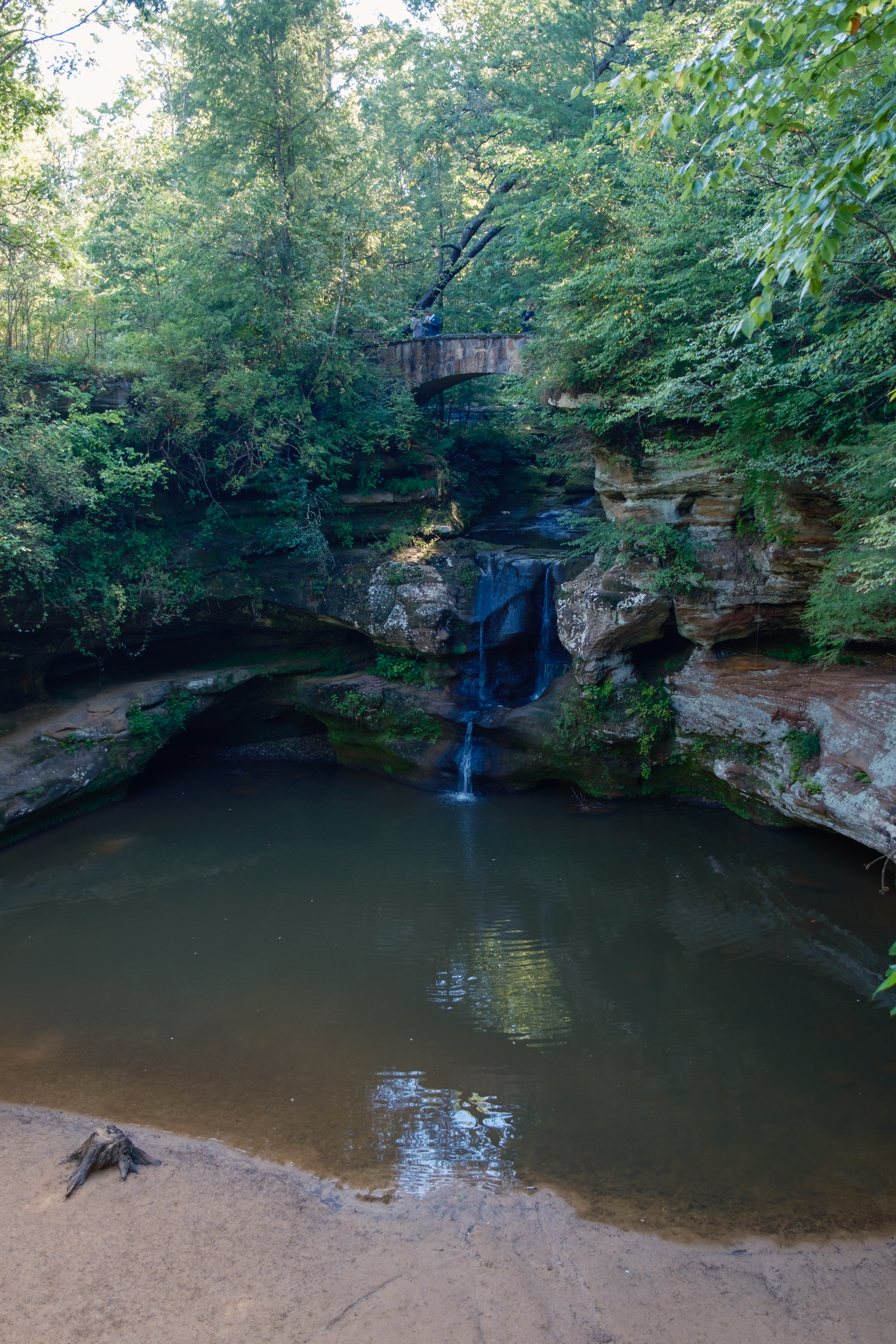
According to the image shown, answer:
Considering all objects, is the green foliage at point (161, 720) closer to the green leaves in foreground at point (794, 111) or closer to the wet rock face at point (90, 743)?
the wet rock face at point (90, 743)

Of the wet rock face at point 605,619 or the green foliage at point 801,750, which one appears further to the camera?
the wet rock face at point 605,619

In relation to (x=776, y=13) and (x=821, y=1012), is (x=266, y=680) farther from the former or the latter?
(x=776, y=13)

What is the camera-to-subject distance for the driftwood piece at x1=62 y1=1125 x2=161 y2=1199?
5164 millimetres

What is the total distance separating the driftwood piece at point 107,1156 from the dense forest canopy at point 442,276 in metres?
6.74

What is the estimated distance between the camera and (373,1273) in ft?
14.7

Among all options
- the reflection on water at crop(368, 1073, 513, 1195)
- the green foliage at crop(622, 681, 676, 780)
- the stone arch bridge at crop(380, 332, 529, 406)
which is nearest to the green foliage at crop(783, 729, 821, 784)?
the green foliage at crop(622, 681, 676, 780)

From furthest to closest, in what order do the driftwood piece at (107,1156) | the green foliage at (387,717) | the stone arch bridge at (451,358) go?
the stone arch bridge at (451,358) < the green foliage at (387,717) < the driftwood piece at (107,1156)

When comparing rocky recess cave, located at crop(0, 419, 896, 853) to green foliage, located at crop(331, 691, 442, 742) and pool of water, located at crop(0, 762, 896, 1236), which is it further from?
pool of water, located at crop(0, 762, 896, 1236)

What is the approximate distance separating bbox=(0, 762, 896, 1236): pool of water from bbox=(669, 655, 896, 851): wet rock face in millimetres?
1018

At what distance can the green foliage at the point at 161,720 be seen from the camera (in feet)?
38.9

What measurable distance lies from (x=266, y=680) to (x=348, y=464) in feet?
14.7

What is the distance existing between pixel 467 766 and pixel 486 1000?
5.23m

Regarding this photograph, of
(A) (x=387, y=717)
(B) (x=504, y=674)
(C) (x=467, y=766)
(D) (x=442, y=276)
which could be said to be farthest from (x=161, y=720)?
(D) (x=442, y=276)

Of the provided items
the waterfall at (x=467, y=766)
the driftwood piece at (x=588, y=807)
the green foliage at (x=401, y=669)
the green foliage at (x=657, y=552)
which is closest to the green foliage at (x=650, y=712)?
the driftwood piece at (x=588, y=807)
